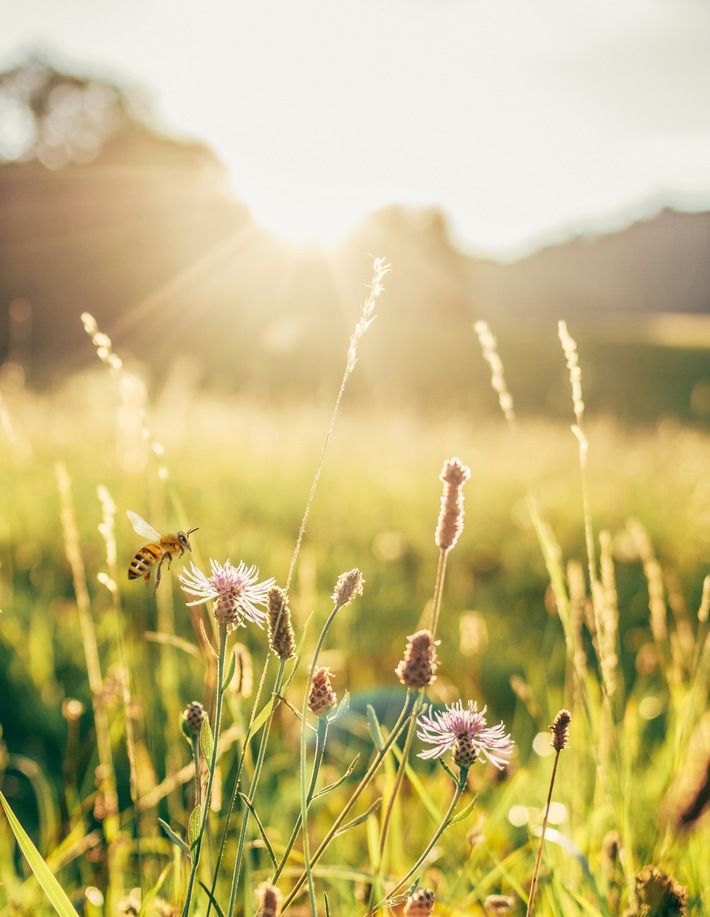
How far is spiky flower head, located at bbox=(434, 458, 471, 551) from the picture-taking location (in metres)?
0.85

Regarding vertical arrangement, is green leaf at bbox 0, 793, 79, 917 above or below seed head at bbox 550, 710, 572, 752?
below

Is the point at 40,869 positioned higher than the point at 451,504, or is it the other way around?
the point at 451,504

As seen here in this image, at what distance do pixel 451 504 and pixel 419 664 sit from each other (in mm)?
220

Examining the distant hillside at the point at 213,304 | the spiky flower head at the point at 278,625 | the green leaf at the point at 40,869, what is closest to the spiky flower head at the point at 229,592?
the spiky flower head at the point at 278,625

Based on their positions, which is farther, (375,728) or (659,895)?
(659,895)

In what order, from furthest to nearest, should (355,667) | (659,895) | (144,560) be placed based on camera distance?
(355,667) → (144,560) → (659,895)

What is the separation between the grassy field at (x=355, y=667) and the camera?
131cm

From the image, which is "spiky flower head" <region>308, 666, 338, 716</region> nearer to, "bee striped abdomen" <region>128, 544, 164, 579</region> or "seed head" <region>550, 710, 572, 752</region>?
"seed head" <region>550, 710, 572, 752</region>

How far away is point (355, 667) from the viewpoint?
3.07 meters

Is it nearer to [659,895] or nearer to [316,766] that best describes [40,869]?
[316,766]

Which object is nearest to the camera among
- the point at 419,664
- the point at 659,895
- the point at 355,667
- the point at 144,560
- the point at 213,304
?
the point at 419,664

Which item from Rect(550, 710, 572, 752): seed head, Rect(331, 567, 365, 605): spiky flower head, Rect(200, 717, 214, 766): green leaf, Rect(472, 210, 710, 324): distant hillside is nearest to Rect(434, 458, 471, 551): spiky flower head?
Rect(331, 567, 365, 605): spiky flower head

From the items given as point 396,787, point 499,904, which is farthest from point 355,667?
point 396,787

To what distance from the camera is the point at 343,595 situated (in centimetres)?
77
